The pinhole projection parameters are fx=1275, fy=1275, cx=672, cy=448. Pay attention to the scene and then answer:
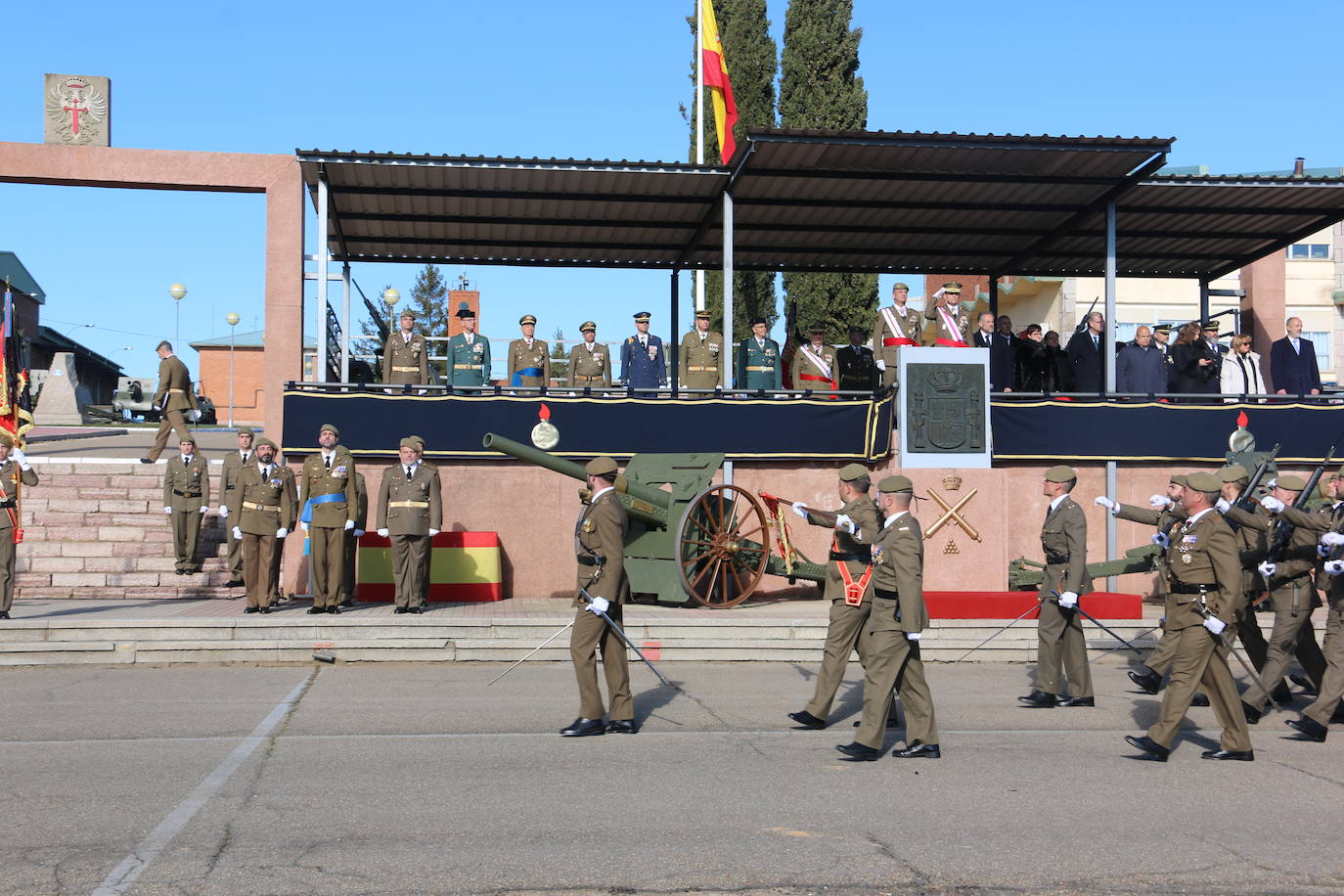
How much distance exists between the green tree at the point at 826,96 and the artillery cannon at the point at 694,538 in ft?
50.1

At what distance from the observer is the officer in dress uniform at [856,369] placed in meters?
17.6

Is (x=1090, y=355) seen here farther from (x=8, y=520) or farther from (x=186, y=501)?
(x=8, y=520)

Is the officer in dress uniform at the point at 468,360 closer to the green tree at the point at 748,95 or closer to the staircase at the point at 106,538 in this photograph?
the staircase at the point at 106,538

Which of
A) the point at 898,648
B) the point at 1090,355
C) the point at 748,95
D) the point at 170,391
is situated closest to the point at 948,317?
the point at 1090,355

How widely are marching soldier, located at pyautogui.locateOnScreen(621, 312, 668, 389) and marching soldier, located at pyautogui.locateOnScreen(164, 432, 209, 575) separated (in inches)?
219

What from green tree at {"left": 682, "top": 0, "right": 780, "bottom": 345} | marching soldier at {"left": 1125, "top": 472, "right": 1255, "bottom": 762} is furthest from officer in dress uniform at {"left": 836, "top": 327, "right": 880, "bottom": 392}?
green tree at {"left": 682, "top": 0, "right": 780, "bottom": 345}

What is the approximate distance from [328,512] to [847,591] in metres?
6.76

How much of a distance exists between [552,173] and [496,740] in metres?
9.70

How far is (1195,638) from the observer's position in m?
8.26

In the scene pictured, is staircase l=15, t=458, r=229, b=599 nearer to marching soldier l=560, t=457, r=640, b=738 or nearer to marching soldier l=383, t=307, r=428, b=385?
marching soldier l=383, t=307, r=428, b=385

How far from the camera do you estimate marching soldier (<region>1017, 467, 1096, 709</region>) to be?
1041cm

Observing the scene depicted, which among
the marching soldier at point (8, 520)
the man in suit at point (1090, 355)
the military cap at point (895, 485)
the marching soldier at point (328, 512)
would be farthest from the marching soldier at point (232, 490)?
the man in suit at point (1090, 355)

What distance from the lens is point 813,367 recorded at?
57.3 ft

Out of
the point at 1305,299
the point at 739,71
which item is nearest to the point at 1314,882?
the point at 739,71
